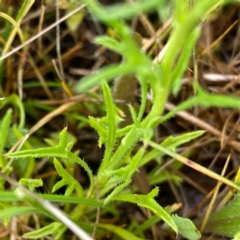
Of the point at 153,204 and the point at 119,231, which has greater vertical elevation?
the point at 153,204

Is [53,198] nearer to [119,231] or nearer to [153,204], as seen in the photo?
[153,204]

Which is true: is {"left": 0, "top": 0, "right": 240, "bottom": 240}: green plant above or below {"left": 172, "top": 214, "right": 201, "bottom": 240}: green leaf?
above

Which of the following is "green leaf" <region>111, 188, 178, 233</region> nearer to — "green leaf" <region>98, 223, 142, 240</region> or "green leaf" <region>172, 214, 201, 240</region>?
"green leaf" <region>172, 214, 201, 240</region>

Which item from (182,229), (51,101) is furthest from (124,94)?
(182,229)

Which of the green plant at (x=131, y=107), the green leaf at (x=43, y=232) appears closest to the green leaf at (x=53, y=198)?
the green plant at (x=131, y=107)

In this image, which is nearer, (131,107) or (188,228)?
(131,107)

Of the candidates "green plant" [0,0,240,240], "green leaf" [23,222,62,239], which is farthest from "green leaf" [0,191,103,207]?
"green leaf" [23,222,62,239]

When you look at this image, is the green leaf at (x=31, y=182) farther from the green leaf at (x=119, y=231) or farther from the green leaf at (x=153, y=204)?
the green leaf at (x=119, y=231)

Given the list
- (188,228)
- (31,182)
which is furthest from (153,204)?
(31,182)

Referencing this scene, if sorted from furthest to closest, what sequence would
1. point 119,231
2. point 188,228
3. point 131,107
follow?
point 119,231 → point 188,228 → point 131,107

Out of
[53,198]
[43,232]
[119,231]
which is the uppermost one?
[53,198]

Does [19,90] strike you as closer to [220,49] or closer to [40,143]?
[40,143]

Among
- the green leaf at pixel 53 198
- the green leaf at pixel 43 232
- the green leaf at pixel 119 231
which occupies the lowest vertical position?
the green leaf at pixel 119 231
